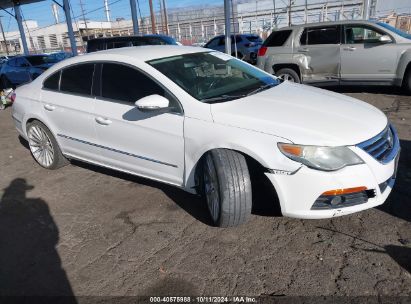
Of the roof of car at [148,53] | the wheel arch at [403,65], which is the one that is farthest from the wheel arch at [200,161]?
the wheel arch at [403,65]

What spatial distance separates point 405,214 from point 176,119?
2243 millimetres

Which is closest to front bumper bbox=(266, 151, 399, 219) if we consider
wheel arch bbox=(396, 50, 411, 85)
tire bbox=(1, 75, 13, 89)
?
wheel arch bbox=(396, 50, 411, 85)

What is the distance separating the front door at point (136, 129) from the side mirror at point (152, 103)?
121 millimetres

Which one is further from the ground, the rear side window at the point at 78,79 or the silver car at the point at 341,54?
the rear side window at the point at 78,79

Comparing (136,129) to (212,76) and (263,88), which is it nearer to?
(212,76)

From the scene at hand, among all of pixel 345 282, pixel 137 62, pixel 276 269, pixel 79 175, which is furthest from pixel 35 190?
pixel 345 282

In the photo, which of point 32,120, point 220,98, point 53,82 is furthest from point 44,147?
point 220,98

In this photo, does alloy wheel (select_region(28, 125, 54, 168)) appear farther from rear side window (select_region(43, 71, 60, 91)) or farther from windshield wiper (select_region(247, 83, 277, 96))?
windshield wiper (select_region(247, 83, 277, 96))

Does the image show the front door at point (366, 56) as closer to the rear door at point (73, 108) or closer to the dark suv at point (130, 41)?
the dark suv at point (130, 41)

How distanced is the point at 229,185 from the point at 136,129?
120 centimetres

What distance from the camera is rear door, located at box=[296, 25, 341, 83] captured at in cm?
830

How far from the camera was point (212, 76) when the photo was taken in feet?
12.7

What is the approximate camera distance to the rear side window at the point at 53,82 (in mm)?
4578

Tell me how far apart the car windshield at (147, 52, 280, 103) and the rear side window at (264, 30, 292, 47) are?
15.9 ft
